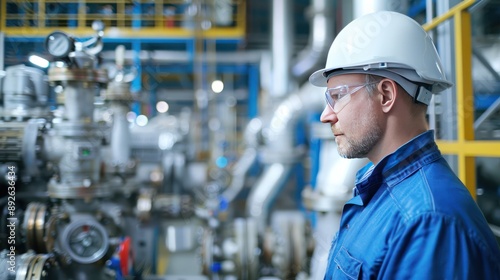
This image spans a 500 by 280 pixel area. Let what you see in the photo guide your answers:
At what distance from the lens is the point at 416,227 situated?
77cm

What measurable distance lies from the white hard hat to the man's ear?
2 cm

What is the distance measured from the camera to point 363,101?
959mm

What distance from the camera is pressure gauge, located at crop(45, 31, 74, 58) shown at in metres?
1.31

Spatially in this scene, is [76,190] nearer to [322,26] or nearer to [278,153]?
[278,153]

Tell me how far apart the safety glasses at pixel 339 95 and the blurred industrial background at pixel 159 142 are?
61 cm

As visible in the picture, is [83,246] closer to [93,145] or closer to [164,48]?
[93,145]

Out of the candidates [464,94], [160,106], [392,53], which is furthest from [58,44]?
[160,106]

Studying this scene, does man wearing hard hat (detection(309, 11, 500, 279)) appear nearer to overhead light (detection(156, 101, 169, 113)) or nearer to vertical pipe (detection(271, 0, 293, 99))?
overhead light (detection(156, 101, 169, 113))

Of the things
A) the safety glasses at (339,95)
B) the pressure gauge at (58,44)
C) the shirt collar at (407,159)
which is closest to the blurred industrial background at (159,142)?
the pressure gauge at (58,44)

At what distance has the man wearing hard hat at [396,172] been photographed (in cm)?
76

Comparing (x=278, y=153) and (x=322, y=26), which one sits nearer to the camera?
(x=322, y=26)

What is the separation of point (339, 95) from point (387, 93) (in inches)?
4.6

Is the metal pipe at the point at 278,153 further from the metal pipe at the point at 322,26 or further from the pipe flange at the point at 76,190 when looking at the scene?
the pipe flange at the point at 76,190

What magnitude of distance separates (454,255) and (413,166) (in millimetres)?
226
